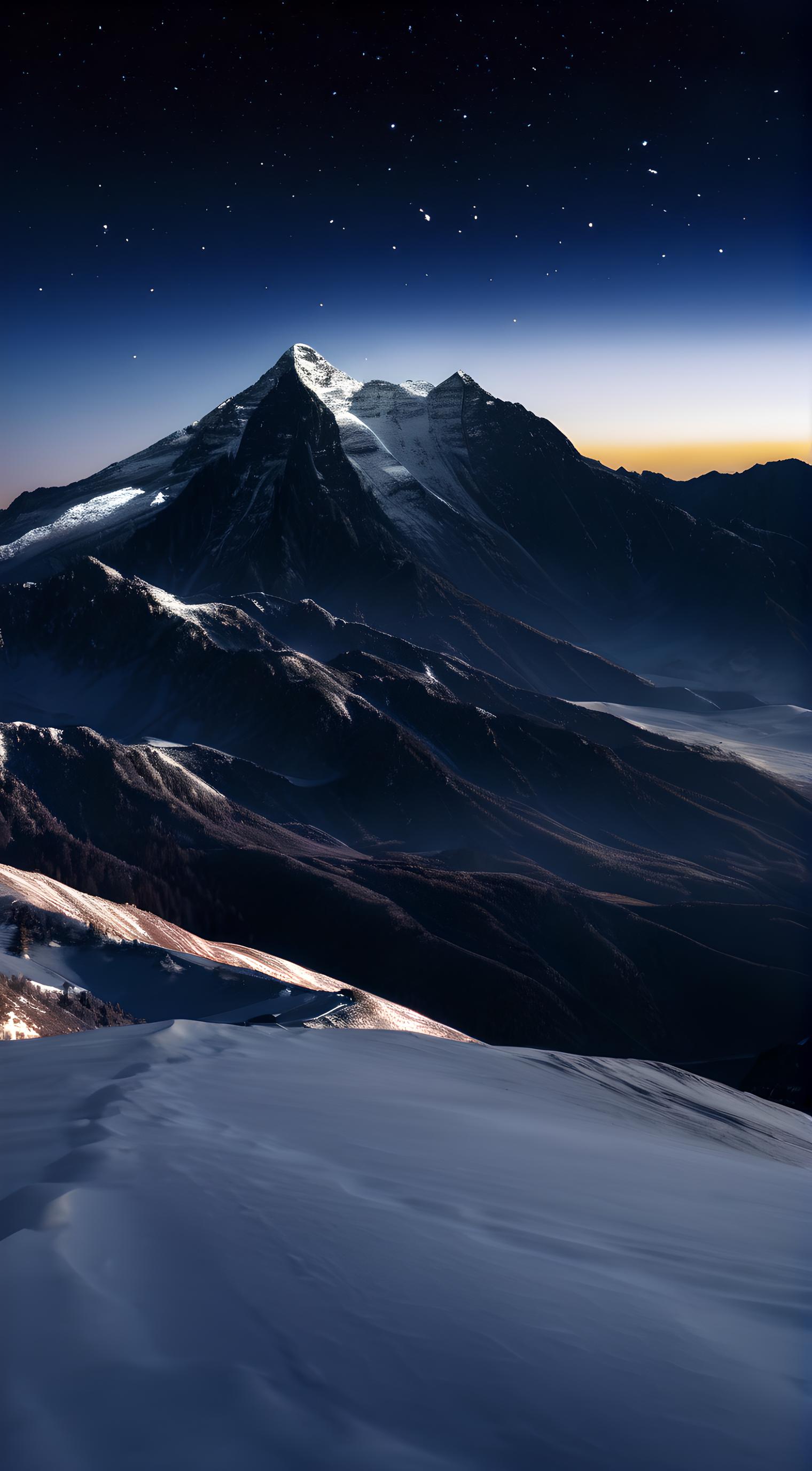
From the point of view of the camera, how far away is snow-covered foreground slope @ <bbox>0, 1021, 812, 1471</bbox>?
119 inches

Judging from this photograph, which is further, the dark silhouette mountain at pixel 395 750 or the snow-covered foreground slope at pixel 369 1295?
the dark silhouette mountain at pixel 395 750

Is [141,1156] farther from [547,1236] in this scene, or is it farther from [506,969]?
[506,969]

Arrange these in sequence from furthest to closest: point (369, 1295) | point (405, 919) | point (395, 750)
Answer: point (395, 750) < point (405, 919) < point (369, 1295)

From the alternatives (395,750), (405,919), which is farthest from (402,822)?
(405,919)

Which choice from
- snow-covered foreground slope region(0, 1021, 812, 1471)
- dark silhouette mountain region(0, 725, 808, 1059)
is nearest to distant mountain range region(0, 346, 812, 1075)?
dark silhouette mountain region(0, 725, 808, 1059)

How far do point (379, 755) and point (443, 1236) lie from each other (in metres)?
107

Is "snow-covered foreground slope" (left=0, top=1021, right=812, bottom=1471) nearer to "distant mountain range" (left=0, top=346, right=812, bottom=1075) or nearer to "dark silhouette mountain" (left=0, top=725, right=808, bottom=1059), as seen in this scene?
"distant mountain range" (left=0, top=346, right=812, bottom=1075)

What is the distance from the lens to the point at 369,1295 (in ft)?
13.5

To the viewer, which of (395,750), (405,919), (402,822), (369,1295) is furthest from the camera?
(395,750)

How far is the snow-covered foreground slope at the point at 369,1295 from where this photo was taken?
3.04 meters

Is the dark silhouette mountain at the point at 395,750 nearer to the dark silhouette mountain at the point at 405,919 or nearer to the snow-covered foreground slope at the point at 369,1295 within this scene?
the dark silhouette mountain at the point at 405,919

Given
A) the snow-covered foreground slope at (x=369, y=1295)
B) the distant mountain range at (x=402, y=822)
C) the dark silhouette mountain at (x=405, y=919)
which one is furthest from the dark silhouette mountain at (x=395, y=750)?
the snow-covered foreground slope at (x=369, y=1295)

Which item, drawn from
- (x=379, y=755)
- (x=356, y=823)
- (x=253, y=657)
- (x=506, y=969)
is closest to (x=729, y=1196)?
(x=506, y=969)

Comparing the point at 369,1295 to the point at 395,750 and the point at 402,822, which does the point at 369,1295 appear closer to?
the point at 402,822
